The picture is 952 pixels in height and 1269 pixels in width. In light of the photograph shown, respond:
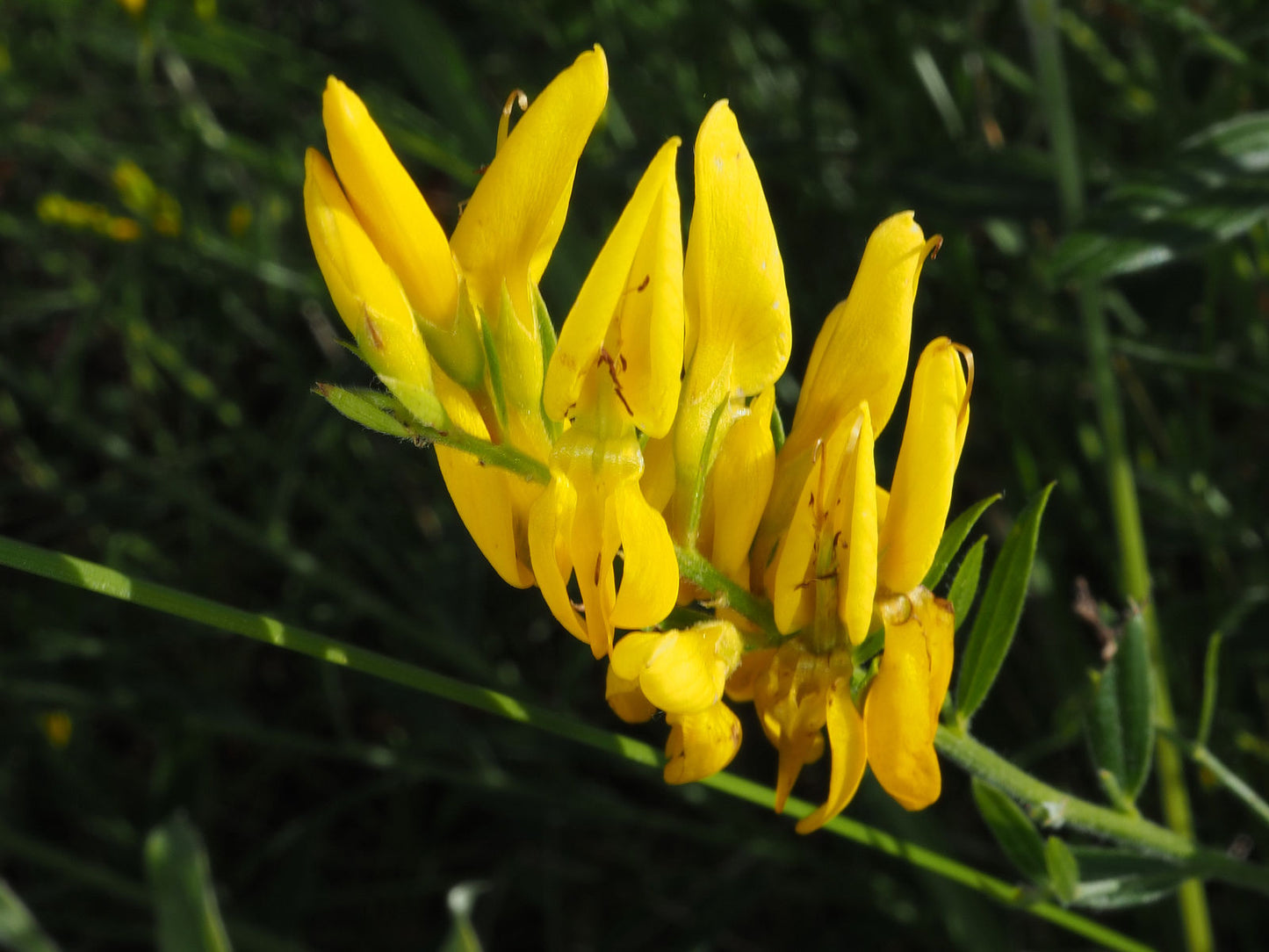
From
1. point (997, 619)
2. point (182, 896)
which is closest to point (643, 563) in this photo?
point (997, 619)

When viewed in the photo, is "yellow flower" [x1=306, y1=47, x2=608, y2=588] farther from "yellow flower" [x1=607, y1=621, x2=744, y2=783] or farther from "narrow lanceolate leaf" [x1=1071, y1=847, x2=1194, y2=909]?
"narrow lanceolate leaf" [x1=1071, y1=847, x2=1194, y2=909]

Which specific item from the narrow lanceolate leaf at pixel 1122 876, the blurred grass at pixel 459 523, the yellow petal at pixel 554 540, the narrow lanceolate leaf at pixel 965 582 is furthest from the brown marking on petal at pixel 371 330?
the blurred grass at pixel 459 523

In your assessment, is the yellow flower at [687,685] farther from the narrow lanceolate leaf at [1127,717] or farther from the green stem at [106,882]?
the green stem at [106,882]

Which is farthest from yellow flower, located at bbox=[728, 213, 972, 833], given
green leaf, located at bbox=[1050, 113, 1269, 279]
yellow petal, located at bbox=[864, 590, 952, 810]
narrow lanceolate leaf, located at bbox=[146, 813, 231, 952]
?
narrow lanceolate leaf, located at bbox=[146, 813, 231, 952]

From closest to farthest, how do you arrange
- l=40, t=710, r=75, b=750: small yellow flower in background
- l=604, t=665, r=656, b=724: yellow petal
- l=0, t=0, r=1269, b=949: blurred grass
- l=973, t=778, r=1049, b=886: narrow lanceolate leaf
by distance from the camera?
l=604, t=665, r=656, b=724: yellow petal
l=973, t=778, r=1049, b=886: narrow lanceolate leaf
l=0, t=0, r=1269, b=949: blurred grass
l=40, t=710, r=75, b=750: small yellow flower in background

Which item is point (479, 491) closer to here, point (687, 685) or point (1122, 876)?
point (687, 685)

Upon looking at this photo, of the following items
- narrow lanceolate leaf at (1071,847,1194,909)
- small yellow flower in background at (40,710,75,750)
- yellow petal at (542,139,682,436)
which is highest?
yellow petal at (542,139,682,436)

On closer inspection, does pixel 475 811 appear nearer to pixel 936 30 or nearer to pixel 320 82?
pixel 320 82
